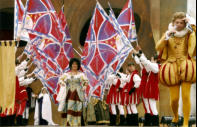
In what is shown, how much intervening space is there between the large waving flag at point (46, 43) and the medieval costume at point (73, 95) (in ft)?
8.46

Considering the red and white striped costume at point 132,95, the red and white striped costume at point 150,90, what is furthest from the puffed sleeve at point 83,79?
the red and white striped costume at point 132,95

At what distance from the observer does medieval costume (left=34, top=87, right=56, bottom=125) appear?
720 inches

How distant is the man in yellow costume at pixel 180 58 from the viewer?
25.6 ft

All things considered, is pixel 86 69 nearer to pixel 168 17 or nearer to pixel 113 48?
pixel 113 48

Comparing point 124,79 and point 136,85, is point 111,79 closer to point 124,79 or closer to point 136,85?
point 124,79

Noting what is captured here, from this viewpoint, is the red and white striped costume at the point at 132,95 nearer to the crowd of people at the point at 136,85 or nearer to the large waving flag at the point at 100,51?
the crowd of people at the point at 136,85

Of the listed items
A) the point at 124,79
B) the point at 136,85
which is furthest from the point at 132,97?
the point at 136,85

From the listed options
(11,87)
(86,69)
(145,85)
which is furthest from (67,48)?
(11,87)

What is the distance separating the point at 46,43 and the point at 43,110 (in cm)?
450

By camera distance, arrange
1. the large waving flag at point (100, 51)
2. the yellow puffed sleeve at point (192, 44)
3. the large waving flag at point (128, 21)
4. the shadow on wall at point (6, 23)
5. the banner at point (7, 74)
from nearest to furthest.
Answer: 1. the yellow puffed sleeve at point (192, 44)
2. the banner at point (7, 74)
3. the large waving flag at point (100, 51)
4. the large waving flag at point (128, 21)
5. the shadow on wall at point (6, 23)

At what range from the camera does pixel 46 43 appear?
47.3ft

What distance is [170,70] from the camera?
8000 millimetres

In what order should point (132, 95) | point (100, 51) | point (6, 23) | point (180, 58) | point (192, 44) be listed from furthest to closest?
point (6, 23) → point (100, 51) → point (132, 95) → point (180, 58) → point (192, 44)

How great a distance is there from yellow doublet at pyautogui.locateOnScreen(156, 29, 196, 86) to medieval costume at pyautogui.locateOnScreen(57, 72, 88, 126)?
136 inches
